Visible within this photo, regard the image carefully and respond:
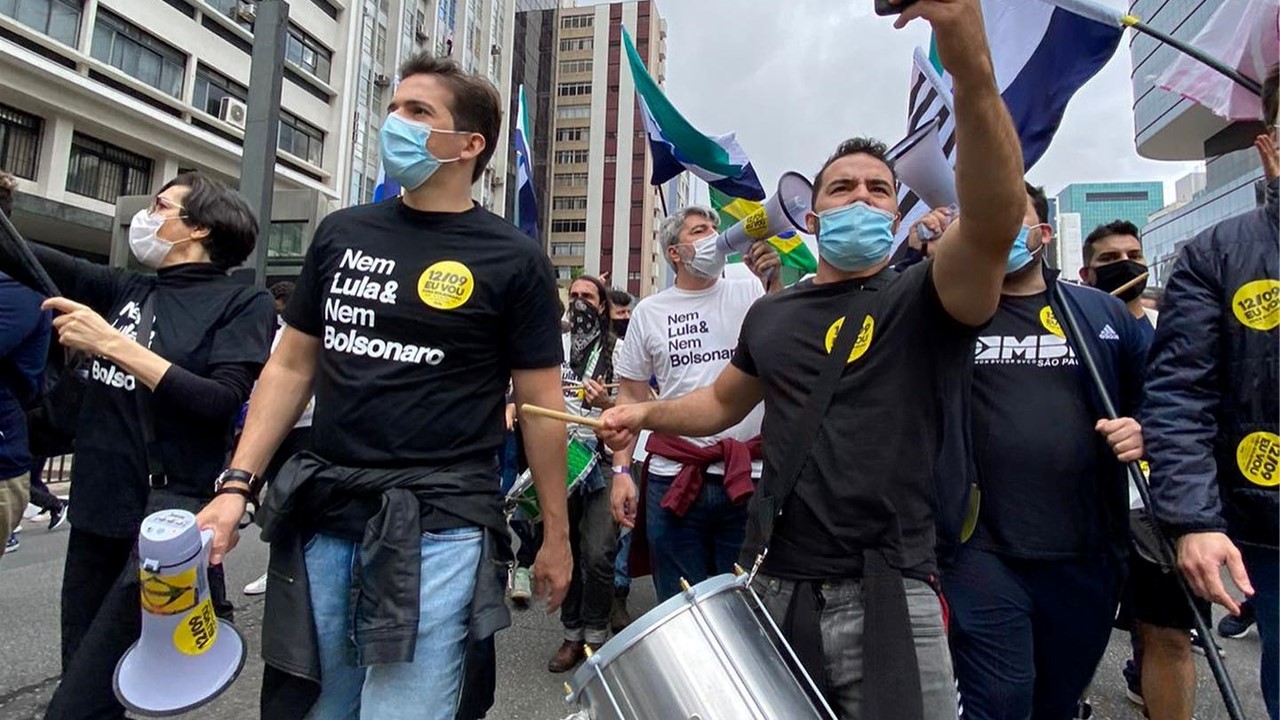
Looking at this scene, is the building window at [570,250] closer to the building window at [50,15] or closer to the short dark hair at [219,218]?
the building window at [50,15]

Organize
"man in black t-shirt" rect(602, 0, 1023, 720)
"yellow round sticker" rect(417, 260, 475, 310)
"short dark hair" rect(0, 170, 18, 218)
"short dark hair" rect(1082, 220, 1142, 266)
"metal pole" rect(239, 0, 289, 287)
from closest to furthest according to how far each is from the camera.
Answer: "man in black t-shirt" rect(602, 0, 1023, 720), "yellow round sticker" rect(417, 260, 475, 310), "short dark hair" rect(0, 170, 18, 218), "short dark hair" rect(1082, 220, 1142, 266), "metal pole" rect(239, 0, 289, 287)

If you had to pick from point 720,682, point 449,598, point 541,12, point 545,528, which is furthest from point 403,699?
point 541,12

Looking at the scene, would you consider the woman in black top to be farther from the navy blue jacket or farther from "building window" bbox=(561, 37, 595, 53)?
"building window" bbox=(561, 37, 595, 53)

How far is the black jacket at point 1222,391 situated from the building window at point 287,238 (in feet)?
70.3

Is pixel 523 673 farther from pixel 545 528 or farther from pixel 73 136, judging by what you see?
pixel 73 136

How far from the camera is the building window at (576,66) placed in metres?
64.3

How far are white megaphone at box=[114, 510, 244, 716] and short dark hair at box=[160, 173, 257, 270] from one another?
3.73 feet

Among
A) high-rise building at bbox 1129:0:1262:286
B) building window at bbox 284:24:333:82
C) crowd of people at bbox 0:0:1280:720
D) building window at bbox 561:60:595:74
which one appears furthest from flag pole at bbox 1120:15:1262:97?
building window at bbox 561:60:595:74

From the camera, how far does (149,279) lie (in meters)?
2.56

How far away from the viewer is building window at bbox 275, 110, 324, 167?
28.9 m

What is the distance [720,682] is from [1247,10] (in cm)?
284

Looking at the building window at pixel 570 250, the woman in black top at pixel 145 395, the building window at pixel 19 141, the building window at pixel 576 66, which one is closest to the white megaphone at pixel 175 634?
the woman in black top at pixel 145 395

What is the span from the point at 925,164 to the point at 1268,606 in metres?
1.41

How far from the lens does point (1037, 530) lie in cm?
233
